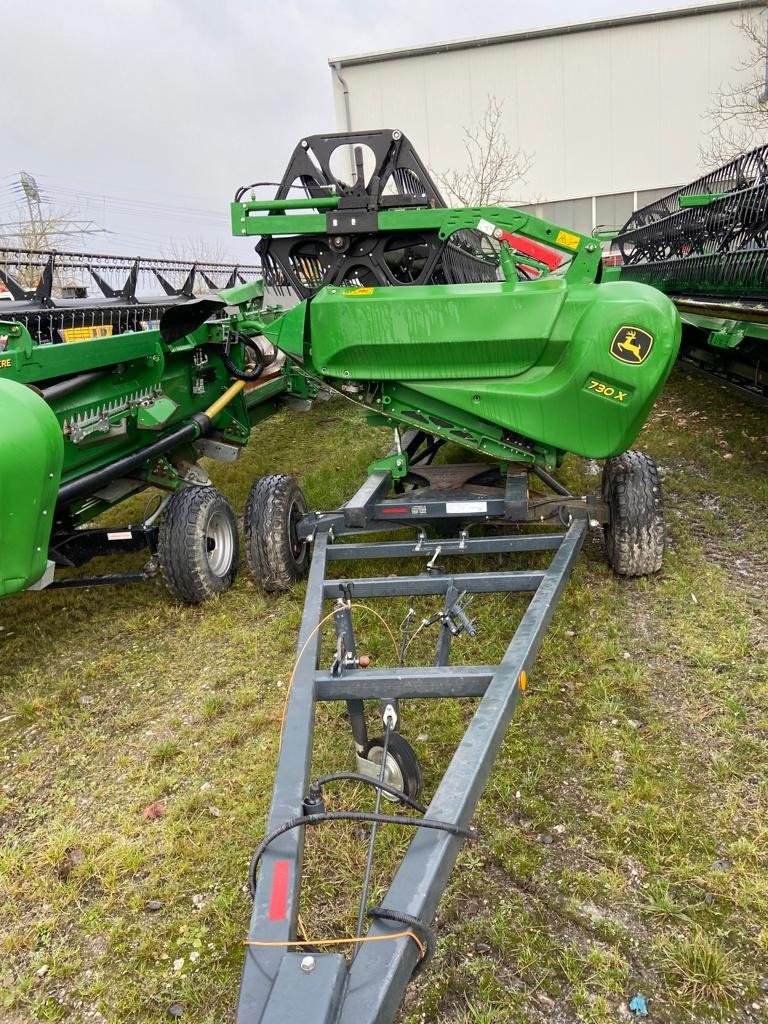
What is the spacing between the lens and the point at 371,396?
170 inches

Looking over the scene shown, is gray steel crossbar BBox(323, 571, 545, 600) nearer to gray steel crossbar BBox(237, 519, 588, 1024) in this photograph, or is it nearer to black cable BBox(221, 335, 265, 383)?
gray steel crossbar BBox(237, 519, 588, 1024)

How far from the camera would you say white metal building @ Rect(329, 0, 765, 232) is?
1967 cm

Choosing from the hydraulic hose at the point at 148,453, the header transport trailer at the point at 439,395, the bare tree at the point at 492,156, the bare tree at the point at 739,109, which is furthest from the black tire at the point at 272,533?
the bare tree at the point at 739,109

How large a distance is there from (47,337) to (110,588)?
1.78m

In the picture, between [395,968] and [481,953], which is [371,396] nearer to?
[481,953]

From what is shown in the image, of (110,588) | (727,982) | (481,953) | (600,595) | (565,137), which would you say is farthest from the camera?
(565,137)

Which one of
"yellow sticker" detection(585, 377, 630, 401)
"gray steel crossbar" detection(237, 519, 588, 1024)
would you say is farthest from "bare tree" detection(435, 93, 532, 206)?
"gray steel crossbar" detection(237, 519, 588, 1024)

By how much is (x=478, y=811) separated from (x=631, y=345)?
7.28ft

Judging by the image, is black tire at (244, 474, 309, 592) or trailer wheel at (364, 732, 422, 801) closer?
trailer wheel at (364, 732, 422, 801)

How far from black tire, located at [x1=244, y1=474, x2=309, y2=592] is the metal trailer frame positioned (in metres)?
0.48

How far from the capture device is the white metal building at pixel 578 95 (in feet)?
64.5

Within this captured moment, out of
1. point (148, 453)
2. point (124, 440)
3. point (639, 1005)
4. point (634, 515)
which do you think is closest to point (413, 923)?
point (639, 1005)

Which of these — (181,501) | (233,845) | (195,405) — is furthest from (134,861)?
(195,405)

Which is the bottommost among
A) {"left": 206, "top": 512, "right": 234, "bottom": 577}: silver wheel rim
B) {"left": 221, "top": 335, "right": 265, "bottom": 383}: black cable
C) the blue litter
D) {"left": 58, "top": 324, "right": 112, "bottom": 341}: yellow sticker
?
the blue litter
